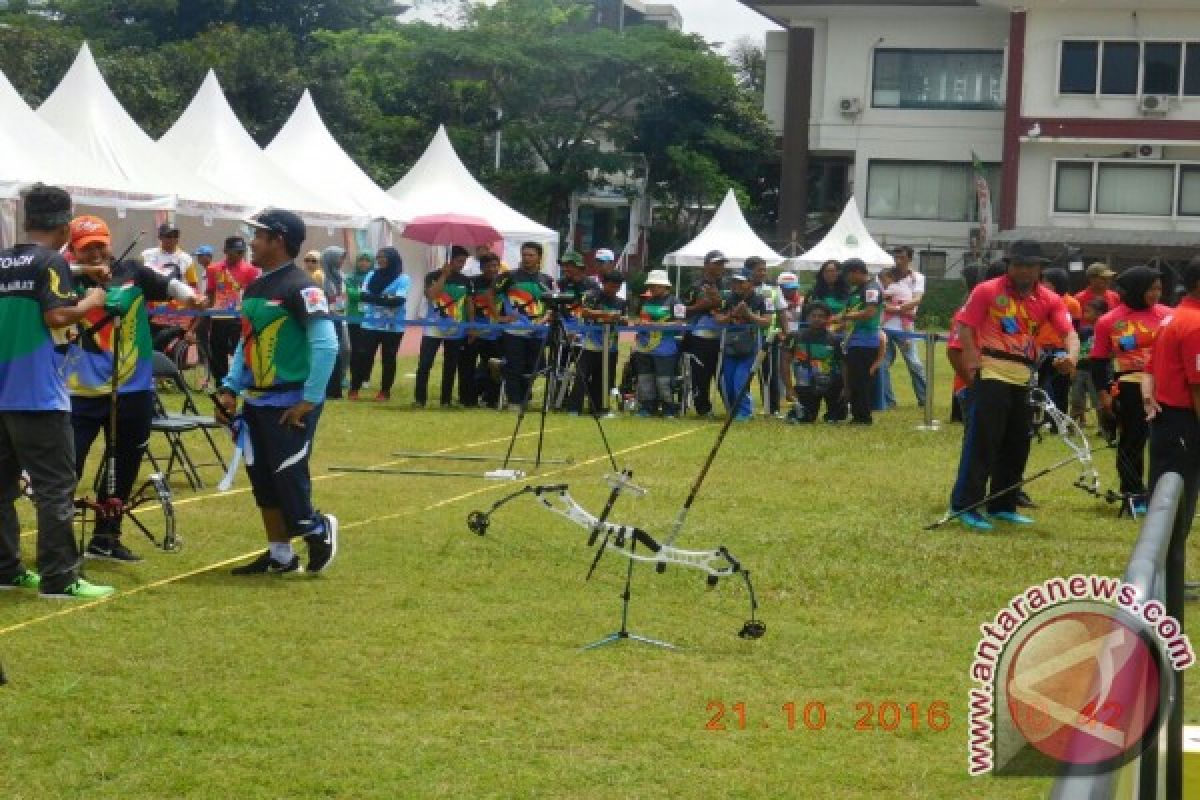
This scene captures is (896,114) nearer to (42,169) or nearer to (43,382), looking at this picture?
(42,169)

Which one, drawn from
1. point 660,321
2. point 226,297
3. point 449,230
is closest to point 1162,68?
point 449,230

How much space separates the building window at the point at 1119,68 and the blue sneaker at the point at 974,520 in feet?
135

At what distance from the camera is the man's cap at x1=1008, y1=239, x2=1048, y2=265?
1255cm

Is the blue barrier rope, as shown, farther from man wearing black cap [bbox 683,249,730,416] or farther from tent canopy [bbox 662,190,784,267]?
tent canopy [bbox 662,190,784,267]

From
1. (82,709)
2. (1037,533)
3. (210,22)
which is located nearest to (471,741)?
(82,709)

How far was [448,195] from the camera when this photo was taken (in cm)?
3155

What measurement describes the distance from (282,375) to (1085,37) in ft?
149

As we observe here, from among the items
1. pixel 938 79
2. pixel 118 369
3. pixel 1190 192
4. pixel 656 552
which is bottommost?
pixel 656 552

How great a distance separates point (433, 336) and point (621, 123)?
35.5 meters

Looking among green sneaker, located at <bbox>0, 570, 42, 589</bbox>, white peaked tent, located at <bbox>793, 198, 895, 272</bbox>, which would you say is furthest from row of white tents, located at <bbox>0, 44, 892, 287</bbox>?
green sneaker, located at <bbox>0, 570, 42, 589</bbox>

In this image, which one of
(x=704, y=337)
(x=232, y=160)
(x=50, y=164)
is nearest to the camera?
(x=704, y=337)

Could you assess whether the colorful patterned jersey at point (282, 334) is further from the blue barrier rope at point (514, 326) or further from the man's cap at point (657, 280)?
the man's cap at point (657, 280)

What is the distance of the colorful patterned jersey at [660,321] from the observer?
2108 centimetres

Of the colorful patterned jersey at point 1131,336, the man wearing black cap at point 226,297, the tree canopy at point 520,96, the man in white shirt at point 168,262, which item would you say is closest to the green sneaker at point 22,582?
the colorful patterned jersey at point 1131,336
